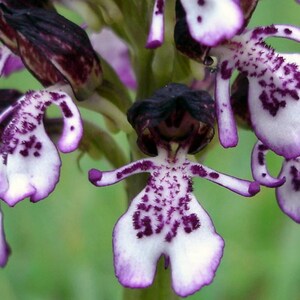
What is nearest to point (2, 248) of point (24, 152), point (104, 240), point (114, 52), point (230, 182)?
point (24, 152)

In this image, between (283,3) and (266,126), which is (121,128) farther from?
(283,3)

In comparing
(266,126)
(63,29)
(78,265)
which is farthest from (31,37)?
(78,265)

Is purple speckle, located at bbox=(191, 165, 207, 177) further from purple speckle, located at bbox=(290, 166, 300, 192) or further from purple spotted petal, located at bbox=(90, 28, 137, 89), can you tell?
purple spotted petal, located at bbox=(90, 28, 137, 89)

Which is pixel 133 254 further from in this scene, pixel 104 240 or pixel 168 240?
pixel 104 240

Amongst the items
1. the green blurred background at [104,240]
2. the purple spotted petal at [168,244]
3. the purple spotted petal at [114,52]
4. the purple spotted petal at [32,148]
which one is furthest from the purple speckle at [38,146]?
the green blurred background at [104,240]

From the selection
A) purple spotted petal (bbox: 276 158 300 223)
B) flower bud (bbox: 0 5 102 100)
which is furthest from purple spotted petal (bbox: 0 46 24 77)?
purple spotted petal (bbox: 276 158 300 223)
